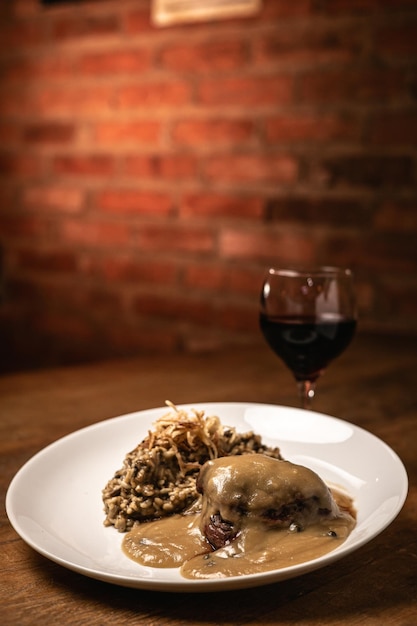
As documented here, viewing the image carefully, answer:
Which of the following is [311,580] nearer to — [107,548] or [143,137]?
[107,548]

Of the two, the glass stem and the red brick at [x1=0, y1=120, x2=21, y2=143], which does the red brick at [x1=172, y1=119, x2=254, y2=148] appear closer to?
the red brick at [x1=0, y1=120, x2=21, y2=143]

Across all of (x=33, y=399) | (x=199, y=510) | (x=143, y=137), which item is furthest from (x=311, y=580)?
(x=143, y=137)

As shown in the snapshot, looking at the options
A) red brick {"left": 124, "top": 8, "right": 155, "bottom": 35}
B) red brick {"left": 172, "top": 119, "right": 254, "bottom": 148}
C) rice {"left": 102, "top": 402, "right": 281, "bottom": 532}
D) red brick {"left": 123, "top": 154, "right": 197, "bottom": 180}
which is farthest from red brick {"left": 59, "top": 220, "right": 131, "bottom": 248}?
rice {"left": 102, "top": 402, "right": 281, "bottom": 532}

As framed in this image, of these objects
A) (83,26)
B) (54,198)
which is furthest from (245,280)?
(83,26)

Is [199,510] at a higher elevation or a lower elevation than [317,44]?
lower

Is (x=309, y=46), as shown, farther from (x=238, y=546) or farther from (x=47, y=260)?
(x=238, y=546)

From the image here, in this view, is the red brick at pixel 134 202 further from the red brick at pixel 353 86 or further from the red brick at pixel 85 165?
the red brick at pixel 353 86
